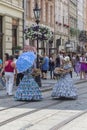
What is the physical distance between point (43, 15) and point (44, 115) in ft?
111

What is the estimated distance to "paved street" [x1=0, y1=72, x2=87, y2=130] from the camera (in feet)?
39.1

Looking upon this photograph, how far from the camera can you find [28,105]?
16.8 meters

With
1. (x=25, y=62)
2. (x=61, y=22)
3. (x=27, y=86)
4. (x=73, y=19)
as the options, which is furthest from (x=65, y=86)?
(x=73, y=19)

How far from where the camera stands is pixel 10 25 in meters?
35.1

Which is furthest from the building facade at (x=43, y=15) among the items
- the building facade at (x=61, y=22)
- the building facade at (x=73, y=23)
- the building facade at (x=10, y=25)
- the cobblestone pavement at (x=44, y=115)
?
the cobblestone pavement at (x=44, y=115)

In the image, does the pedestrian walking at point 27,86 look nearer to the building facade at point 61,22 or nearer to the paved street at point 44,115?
the paved street at point 44,115

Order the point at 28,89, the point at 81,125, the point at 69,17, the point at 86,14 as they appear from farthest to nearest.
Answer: the point at 86,14 < the point at 69,17 < the point at 28,89 < the point at 81,125

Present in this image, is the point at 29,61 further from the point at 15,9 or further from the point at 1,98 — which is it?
the point at 15,9

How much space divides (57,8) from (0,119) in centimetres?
4238

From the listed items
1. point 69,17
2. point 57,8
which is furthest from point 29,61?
point 69,17

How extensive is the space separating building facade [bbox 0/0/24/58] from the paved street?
49.8ft

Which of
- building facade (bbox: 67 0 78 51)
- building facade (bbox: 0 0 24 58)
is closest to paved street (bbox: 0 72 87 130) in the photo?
building facade (bbox: 0 0 24 58)

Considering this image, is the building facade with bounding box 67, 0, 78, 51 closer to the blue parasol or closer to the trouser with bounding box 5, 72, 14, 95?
the trouser with bounding box 5, 72, 14, 95

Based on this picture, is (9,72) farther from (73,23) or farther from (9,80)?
(73,23)
